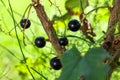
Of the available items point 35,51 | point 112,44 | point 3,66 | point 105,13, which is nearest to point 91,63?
point 112,44

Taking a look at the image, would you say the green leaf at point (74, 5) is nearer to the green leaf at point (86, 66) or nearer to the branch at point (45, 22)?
the branch at point (45, 22)

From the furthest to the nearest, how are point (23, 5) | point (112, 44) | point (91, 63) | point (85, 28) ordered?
point (23, 5) → point (85, 28) → point (112, 44) → point (91, 63)

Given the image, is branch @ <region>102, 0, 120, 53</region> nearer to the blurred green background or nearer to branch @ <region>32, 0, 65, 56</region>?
branch @ <region>32, 0, 65, 56</region>

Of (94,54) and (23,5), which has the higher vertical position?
(23,5)

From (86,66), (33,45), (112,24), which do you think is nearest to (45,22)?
(112,24)

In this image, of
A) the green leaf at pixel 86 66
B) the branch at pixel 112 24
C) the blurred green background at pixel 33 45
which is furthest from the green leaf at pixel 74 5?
the green leaf at pixel 86 66

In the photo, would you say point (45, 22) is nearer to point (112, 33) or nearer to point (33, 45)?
point (112, 33)

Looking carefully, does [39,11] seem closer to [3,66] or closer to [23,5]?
[3,66]

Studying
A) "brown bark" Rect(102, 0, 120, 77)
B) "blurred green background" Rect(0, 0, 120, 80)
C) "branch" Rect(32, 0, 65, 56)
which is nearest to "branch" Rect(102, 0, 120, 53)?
"brown bark" Rect(102, 0, 120, 77)

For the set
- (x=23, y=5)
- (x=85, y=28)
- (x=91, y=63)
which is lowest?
(x=91, y=63)
